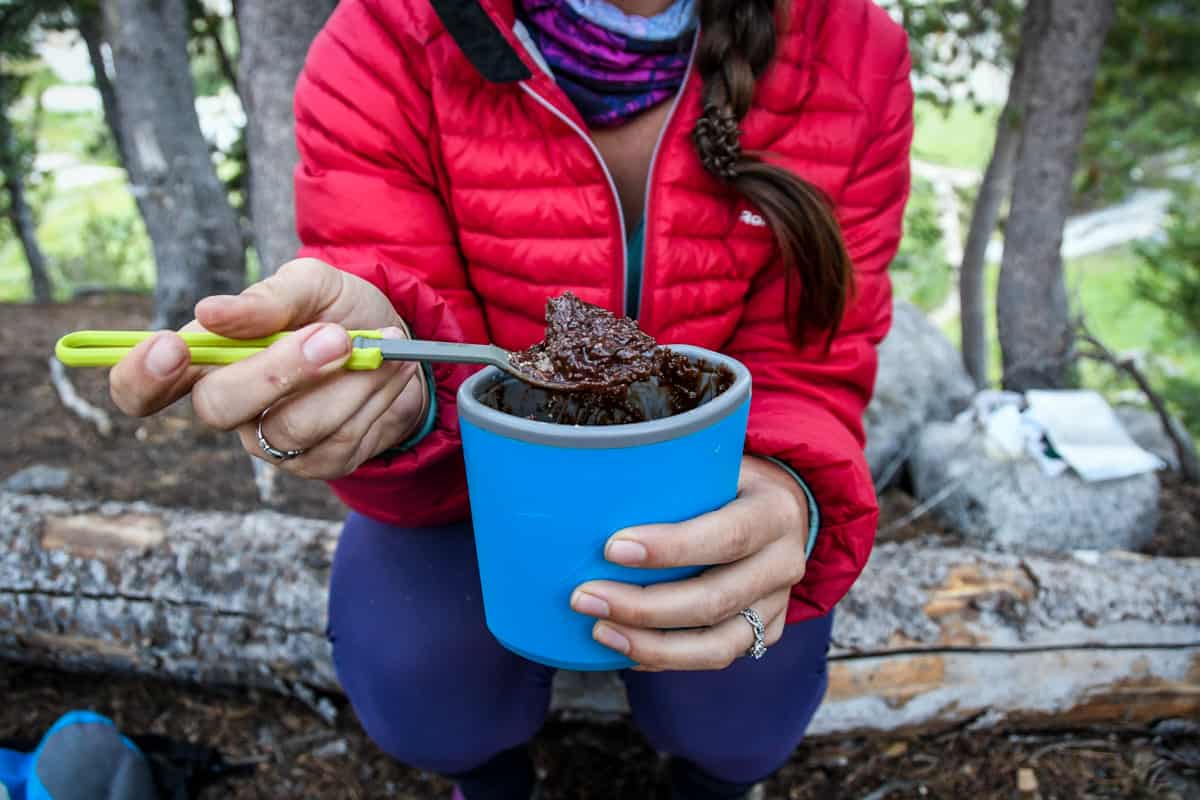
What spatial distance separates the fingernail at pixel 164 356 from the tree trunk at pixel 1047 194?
3070 mm

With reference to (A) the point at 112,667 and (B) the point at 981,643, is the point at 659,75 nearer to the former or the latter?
(B) the point at 981,643

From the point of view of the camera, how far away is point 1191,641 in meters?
1.88

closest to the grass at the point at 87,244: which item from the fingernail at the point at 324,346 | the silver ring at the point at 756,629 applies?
the fingernail at the point at 324,346

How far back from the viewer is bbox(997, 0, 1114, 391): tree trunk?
2988 mm

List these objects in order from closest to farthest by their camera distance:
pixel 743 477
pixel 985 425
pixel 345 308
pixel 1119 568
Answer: pixel 345 308
pixel 743 477
pixel 1119 568
pixel 985 425

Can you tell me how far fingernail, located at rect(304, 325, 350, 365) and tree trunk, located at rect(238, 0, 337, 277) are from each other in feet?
6.73

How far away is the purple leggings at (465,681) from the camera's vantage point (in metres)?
1.40

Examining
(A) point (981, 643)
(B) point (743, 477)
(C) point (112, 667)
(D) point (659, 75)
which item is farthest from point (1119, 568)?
(C) point (112, 667)

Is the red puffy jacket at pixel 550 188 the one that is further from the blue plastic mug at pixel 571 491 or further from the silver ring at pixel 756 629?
the blue plastic mug at pixel 571 491

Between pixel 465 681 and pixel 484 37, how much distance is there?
1.06m

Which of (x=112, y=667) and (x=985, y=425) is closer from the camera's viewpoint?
(x=112, y=667)

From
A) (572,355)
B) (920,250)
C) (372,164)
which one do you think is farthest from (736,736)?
(920,250)

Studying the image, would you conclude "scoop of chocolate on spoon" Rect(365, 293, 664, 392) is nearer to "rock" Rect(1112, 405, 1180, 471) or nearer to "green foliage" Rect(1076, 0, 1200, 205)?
"rock" Rect(1112, 405, 1180, 471)

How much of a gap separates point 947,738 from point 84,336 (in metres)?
1.89
